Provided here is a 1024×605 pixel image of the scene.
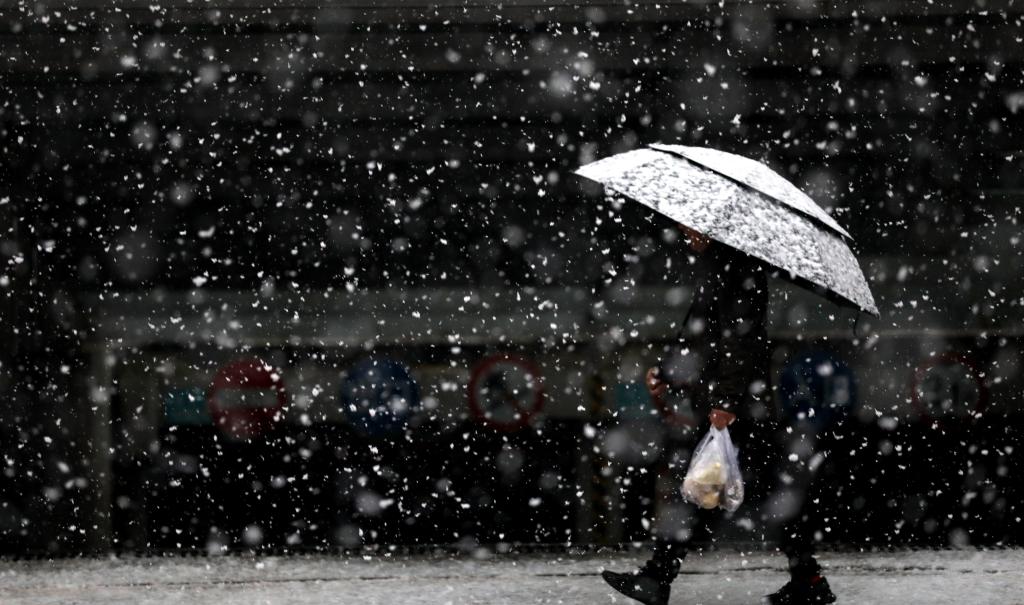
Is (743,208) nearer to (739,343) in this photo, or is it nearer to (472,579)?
(739,343)

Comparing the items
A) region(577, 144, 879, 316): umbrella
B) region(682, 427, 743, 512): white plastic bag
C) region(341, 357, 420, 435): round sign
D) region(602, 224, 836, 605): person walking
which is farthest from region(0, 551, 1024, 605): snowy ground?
region(577, 144, 879, 316): umbrella

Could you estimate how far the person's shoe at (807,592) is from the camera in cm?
492

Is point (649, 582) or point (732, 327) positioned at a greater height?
point (732, 327)

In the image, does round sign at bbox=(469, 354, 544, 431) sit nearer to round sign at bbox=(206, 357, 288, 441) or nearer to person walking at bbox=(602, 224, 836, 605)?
round sign at bbox=(206, 357, 288, 441)

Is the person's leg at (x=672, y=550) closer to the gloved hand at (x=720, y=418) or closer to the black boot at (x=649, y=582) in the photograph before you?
the black boot at (x=649, y=582)

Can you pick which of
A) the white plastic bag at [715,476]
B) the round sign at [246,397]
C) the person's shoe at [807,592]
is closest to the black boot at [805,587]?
the person's shoe at [807,592]

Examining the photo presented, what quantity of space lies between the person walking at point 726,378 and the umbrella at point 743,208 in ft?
0.80

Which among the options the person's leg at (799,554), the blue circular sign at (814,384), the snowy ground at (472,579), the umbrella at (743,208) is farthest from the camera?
the blue circular sign at (814,384)

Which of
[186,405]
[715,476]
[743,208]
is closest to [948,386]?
[715,476]

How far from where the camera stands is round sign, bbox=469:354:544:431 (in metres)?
7.08

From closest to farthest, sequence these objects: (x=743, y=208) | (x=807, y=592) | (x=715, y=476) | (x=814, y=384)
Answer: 1. (x=743, y=208)
2. (x=715, y=476)
3. (x=807, y=592)
4. (x=814, y=384)

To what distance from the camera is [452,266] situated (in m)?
7.73

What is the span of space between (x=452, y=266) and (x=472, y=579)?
Answer: 242 cm

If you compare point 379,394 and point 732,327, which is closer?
point 732,327
